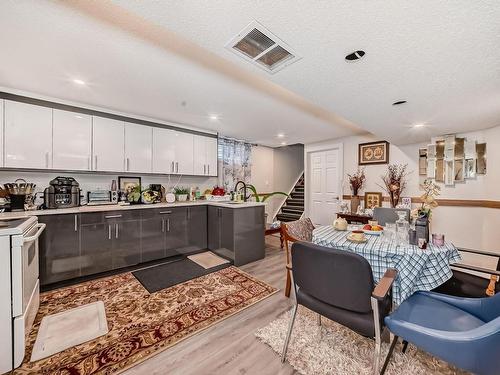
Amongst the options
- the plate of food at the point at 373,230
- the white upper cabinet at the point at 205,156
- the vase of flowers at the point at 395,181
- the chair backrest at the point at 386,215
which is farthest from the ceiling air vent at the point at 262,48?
the vase of flowers at the point at 395,181

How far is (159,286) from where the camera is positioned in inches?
103

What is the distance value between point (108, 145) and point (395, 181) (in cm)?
509

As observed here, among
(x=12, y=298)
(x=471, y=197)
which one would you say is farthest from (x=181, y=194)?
(x=471, y=197)

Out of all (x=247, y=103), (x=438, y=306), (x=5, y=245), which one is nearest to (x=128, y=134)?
(x=247, y=103)

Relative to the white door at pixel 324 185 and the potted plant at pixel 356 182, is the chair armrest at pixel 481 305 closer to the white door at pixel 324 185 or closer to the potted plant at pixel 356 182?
the potted plant at pixel 356 182

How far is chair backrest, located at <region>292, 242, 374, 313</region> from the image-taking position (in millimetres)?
1138

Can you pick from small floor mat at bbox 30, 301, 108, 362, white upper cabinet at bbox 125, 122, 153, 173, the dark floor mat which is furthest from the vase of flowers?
small floor mat at bbox 30, 301, 108, 362

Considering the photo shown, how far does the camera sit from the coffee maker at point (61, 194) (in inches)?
109

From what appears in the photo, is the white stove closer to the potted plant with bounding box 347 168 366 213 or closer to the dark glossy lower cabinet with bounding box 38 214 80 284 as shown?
the dark glossy lower cabinet with bounding box 38 214 80 284

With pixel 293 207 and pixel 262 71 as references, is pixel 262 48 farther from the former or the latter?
pixel 293 207

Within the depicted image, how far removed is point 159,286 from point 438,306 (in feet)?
8.88

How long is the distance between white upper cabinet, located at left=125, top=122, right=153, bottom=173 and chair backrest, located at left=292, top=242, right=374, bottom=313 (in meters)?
3.08

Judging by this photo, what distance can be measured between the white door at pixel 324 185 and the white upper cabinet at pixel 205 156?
2583mm

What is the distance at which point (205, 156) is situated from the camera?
14.0 ft
